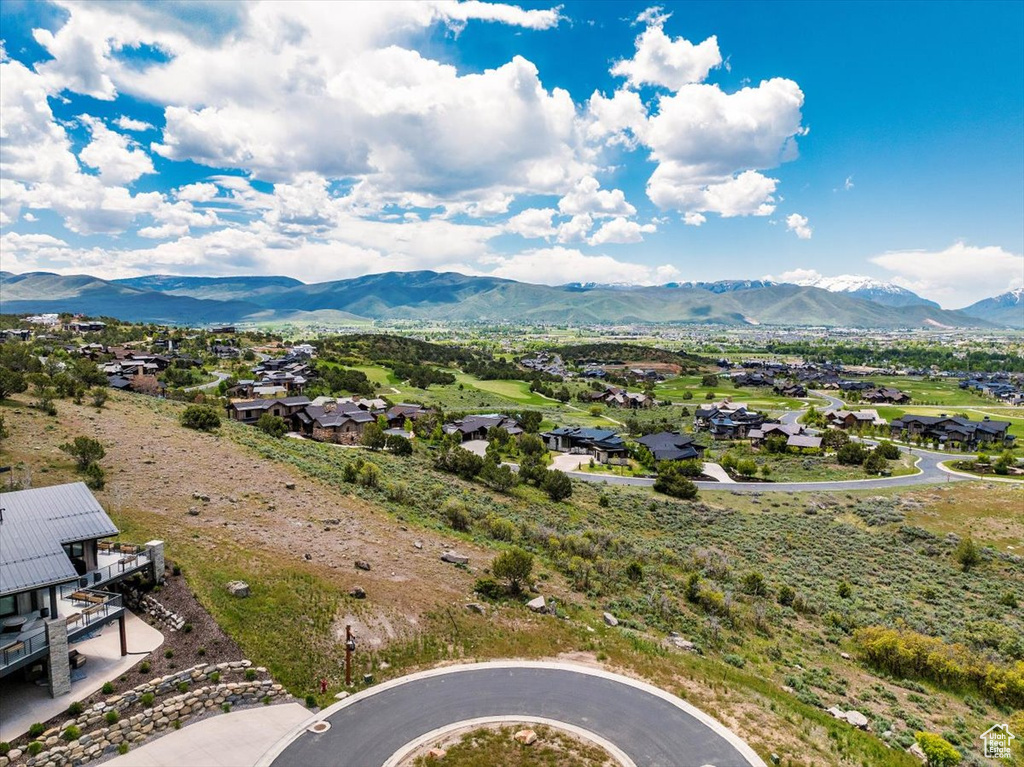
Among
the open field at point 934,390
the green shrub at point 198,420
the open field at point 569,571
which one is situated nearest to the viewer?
the open field at point 569,571

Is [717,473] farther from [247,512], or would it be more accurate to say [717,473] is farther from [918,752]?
[247,512]

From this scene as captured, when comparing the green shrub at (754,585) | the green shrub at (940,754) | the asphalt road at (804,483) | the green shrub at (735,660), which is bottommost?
the asphalt road at (804,483)

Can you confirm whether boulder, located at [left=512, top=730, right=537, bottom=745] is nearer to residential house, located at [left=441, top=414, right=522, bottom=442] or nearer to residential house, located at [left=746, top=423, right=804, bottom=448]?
residential house, located at [left=441, top=414, right=522, bottom=442]

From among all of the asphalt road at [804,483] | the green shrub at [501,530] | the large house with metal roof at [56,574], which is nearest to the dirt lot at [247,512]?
the large house with metal roof at [56,574]

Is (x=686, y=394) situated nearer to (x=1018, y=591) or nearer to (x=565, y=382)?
(x=565, y=382)

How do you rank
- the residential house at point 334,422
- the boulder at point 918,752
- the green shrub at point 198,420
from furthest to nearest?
the residential house at point 334,422 < the green shrub at point 198,420 < the boulder at point 918,752

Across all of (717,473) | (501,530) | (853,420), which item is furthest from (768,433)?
(501,530)

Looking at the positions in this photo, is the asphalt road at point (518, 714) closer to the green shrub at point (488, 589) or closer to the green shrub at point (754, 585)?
the green shrub at point (488, 589)
